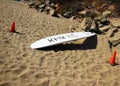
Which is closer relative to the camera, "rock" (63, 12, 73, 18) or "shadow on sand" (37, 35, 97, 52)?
"shadow on sand" (37, 35, 97, 52)

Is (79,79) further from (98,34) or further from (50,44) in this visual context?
(98,34)

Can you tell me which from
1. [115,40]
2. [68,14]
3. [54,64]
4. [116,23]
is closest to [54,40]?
[54,64]

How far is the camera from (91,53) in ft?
24.7

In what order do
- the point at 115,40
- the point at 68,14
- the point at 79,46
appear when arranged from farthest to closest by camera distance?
the point at 68,14 → the point at 115,40 → the point at 79,46

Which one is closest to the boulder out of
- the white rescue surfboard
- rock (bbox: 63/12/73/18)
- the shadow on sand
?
rock (bbox: 63/12/73/18)

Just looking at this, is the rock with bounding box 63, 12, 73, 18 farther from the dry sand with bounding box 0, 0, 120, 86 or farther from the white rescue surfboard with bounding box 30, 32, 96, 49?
the dry sand with bounding box 0, 0, 120, 86

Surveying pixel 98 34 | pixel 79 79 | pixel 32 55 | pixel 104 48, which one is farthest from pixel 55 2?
pixel 79 79

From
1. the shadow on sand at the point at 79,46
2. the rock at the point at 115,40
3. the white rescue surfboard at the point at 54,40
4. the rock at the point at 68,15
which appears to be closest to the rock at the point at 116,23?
the rock at the point at 115,40

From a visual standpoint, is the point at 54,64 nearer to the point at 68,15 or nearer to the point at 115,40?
the point at 115,40

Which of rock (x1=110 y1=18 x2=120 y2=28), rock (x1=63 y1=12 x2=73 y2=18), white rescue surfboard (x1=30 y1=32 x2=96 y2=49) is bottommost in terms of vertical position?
white rescue surfboard (x1=30 y1=32 x2=96 y2=49)

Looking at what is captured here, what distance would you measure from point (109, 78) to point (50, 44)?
8.52 feet

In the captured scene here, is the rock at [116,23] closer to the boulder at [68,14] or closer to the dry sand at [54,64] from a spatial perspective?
the dry sand at [54,64]

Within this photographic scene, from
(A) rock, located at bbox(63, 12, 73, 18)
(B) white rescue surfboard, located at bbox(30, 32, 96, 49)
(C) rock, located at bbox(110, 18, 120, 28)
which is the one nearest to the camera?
(B) white rescue surfboard, located at bbox(30, 32, 96, 49)

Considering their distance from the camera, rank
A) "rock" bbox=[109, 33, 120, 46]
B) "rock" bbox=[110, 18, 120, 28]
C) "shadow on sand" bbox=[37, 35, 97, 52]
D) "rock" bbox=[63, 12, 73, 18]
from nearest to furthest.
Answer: "shadow on sand" bbox=[37, 35, 97, 52] → "rock" bbox=[109, 33, 120, 46] → "rock" bbox=[110, 18, 120, 28] → "rock" bbox=[63, 12, 73, 18]
